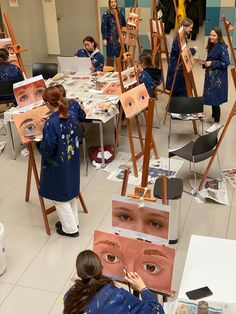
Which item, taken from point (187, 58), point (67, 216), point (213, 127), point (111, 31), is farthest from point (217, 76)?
point (67, 216)

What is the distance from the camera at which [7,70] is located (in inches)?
256

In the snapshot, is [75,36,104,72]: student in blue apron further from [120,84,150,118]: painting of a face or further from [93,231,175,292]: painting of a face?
[93,231,175,292]: painting of a face

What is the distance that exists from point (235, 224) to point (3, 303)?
240cm

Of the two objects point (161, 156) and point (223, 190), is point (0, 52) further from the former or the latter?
point (223, 190)

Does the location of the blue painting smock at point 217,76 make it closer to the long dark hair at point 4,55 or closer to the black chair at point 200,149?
the black chair at point 200,149

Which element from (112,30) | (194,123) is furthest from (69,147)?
(112,30)

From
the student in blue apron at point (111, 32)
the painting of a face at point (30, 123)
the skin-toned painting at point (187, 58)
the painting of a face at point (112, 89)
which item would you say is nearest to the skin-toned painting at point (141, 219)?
the painting of a face at point (30, 123)

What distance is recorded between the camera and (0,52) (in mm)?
6336

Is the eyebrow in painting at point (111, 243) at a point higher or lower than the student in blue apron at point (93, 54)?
lower

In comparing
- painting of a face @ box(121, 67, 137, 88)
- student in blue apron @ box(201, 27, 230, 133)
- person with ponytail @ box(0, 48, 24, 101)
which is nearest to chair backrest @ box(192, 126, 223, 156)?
painting of a face @ box(121, 67, 137, 88)

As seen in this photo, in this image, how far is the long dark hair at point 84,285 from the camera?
2.07m

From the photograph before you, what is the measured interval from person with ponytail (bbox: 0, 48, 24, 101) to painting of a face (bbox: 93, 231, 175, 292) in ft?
14.4

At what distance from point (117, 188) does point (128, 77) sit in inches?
53.1

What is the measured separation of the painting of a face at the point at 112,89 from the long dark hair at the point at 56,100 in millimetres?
2295
